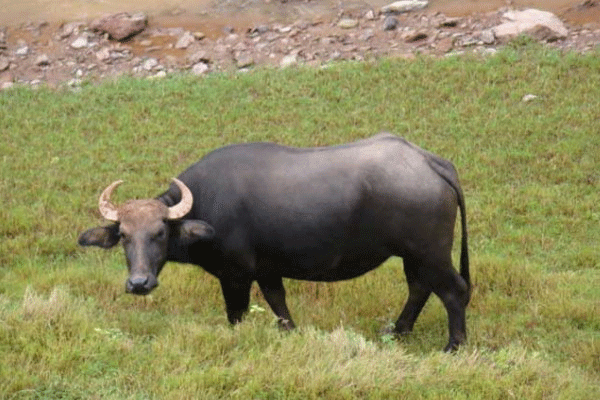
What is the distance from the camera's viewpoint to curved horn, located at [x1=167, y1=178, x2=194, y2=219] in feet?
23.4

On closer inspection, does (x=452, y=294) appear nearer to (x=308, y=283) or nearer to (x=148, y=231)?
(x=308, y=283)

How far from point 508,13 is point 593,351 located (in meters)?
11.5

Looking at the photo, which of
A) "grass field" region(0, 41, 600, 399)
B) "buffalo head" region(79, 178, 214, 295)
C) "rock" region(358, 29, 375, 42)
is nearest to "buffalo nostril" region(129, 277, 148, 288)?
"buffalo head" region(79, 178, 214, 295)

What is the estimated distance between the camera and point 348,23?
60.8ft

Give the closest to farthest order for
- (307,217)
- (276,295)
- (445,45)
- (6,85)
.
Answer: (307,217)
(276,295)
(445,45)
(6,85)

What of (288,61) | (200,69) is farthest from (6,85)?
(288,61)

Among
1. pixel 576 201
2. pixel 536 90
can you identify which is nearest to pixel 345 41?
pixel 536 90

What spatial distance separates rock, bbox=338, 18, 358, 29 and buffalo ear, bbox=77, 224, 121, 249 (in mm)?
11831

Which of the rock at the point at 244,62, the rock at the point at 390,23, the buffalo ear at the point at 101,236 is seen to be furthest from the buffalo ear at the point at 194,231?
the rock at the point at 390,23

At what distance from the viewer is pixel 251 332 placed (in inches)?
248

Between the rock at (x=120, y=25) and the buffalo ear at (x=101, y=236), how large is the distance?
39.7 ft

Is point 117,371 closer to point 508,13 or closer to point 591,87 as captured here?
point 591,87

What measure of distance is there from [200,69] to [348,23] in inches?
115

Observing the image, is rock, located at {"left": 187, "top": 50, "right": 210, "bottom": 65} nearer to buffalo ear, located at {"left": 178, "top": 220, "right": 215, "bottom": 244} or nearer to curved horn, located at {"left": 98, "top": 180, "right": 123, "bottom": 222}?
curved horn, located at {"left": 98, "top": 180, "right": 123, "bottom": 222}
